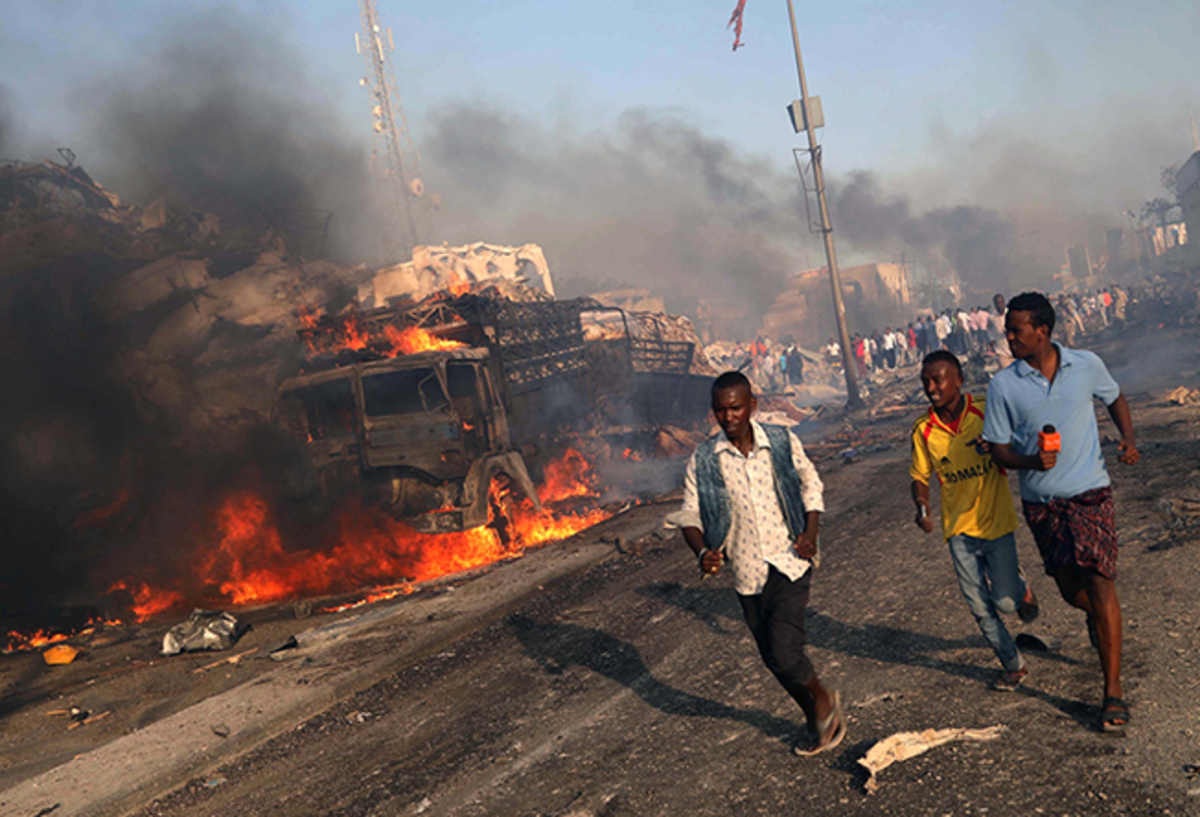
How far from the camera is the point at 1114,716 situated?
3330 millimetres

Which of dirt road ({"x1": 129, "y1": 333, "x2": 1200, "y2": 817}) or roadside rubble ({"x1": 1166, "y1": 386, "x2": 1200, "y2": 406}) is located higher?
dirt road ({"x1": 129, "y1": 333, "x2": 1200, "y2": 817})

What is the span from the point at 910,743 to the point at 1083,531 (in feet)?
3.76

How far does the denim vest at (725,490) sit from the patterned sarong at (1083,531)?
105cm

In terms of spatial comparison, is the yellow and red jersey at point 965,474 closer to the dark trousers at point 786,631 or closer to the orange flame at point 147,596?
the dark trousers at point 786,631

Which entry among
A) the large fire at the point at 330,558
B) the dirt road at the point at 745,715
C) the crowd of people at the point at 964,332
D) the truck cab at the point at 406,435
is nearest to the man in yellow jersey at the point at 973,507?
the dirt road at the point at 745,715

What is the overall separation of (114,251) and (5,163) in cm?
470

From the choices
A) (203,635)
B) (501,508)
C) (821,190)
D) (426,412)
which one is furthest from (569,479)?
(821,190)

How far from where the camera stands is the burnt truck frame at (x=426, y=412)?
32.7 ft

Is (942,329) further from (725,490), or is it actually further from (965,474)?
(725,490)

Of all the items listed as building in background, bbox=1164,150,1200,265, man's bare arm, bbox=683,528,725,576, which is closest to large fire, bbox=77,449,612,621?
man's bare arm, bbox=683,528,725,576

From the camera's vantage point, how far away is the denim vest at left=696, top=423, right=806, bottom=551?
3.63m

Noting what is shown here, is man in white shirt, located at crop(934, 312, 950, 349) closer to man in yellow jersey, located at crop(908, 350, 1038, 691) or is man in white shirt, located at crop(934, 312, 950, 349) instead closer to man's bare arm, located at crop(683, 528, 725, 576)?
man in yellow jersey, located at crop(908, 350, 1038, 691)

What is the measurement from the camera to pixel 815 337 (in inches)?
2042

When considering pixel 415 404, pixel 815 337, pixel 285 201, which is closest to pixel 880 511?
pixel 415 404
